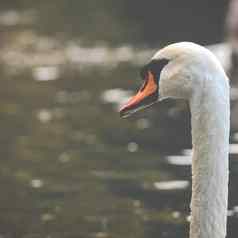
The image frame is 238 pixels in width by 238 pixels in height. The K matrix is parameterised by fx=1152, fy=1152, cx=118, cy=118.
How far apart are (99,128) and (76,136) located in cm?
50

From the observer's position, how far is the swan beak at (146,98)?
23.7 feet

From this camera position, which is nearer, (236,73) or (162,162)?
(162,162)

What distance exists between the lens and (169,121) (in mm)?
15477

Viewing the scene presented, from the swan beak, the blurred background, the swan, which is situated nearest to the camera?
the swan

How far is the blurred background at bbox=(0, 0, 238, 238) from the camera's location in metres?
11.1

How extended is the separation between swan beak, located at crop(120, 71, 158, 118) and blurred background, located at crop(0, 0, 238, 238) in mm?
3084

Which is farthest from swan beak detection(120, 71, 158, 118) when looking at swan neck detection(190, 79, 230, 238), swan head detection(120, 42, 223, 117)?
swan neck detection(190, 79, 230, 238)

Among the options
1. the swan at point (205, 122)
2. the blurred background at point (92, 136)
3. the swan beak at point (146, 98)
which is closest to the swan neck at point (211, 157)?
the swan at point (205, 122)

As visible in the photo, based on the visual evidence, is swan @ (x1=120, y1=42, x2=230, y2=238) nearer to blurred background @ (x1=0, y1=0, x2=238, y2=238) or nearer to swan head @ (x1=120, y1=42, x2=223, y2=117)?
swan head @ (x1=120, y1=42, x2=223, y2=117)

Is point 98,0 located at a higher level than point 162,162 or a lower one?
higher

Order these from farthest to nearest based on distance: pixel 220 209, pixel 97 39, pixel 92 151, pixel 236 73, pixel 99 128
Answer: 1. pixel 97 39
2. pixel 236 73
3. pixel 99 128
4. pixel 92 151
5. pixel 220 209

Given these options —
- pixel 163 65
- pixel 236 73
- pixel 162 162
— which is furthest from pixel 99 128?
pixel 163 65

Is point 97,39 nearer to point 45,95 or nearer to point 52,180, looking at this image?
point 45,95

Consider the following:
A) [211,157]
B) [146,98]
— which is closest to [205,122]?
Answer: [211,157]
